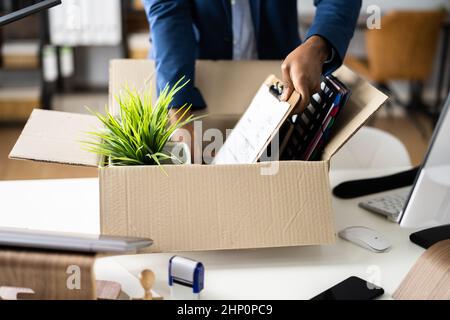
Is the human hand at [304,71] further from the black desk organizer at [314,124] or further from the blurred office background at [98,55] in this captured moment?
the blurred office background at [98,55]

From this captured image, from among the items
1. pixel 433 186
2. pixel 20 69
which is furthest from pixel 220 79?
pixel 20 69

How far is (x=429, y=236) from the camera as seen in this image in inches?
43.9

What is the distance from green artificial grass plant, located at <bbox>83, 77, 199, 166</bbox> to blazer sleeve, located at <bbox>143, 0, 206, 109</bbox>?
22 centimetres

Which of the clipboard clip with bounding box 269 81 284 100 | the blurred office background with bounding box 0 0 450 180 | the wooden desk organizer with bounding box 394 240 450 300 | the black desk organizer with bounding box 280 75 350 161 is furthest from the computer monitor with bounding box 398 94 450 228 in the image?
the blurred office background with bounding box 0 0 450 180

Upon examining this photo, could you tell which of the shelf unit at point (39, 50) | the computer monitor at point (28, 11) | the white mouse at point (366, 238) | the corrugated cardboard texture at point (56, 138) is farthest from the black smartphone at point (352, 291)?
the shelf unit at point (39, 50)

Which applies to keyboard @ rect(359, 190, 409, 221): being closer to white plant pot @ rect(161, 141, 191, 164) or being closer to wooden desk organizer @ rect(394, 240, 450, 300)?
wooden desk organizer @ rect(394, 240, 450, 300)

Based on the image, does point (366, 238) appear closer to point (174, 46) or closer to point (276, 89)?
point (276, 89)

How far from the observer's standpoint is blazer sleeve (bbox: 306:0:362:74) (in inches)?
48.7

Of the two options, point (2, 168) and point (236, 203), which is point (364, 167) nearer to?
point (236, 203)

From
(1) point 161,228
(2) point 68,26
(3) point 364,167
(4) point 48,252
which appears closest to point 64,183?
(1) point 161,228

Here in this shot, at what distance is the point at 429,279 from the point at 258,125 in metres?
0.44

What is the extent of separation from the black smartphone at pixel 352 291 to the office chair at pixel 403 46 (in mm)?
3072

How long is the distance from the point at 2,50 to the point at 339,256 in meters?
3.55

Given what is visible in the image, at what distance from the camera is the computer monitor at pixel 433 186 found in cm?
97
